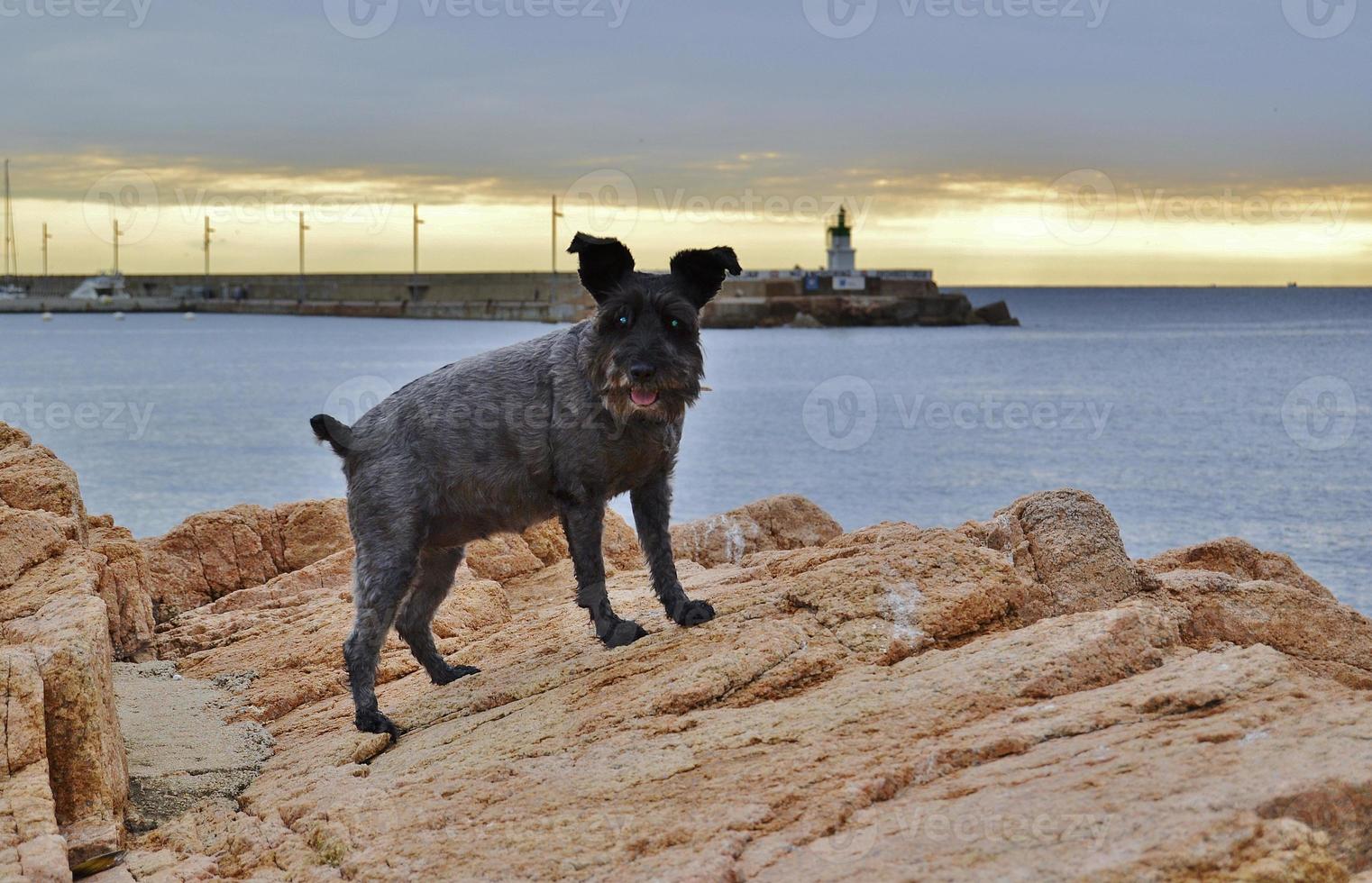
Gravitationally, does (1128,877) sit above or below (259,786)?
above

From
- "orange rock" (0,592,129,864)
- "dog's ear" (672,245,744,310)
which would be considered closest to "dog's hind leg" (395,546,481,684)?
"orange rock" (0,592,129,864)

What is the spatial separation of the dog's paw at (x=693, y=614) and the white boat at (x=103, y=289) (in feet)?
632

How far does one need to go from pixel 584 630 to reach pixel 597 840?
11.4 feet

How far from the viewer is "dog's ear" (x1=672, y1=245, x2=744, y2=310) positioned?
732 cm

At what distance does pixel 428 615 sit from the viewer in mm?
8453

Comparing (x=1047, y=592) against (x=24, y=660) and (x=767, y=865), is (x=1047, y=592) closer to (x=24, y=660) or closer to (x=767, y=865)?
(x=767, y=865)

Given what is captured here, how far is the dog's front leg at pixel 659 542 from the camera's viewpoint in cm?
773

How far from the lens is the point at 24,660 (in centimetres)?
620

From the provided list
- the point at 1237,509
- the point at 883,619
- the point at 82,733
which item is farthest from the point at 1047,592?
the point at 1237,509

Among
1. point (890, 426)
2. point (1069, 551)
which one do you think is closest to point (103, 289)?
point (890, 426)

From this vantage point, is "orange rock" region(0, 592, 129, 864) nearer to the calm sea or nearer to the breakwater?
the calm sea

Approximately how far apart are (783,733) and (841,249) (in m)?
141

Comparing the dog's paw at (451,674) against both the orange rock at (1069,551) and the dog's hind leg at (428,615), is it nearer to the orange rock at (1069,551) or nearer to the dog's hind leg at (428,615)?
the dog's hind leg at (428,615)

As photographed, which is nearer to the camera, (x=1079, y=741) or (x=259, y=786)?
(x=1079, y=741)
